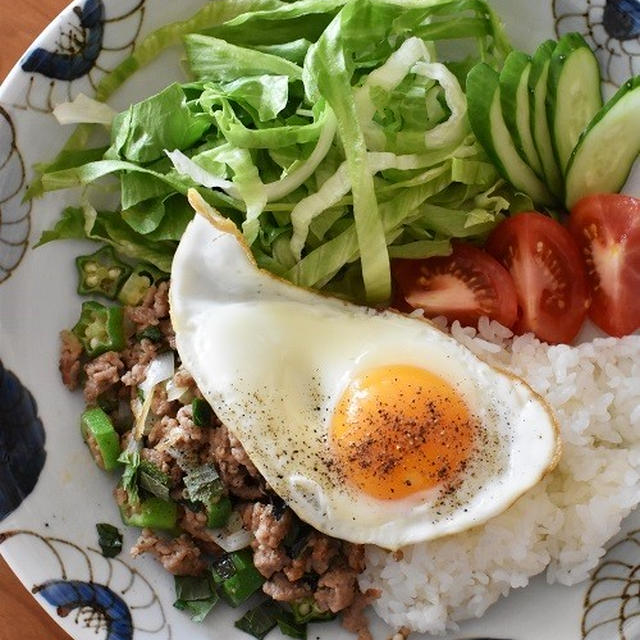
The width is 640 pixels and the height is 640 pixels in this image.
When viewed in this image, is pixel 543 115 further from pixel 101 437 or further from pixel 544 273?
pixel 101 437

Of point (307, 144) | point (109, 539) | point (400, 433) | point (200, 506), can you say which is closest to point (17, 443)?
point (109, 539)

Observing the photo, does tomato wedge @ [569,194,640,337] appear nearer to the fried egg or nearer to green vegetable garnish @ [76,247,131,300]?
the fried egg

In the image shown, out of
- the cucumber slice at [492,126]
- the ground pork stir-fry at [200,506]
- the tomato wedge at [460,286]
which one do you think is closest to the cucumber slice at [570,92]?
the cucumber slice at [492,126]

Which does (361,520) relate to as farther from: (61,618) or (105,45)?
(105,45)

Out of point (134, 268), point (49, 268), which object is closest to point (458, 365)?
point (134, 268)

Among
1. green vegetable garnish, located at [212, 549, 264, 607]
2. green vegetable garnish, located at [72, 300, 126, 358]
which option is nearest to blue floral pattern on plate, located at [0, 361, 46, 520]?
green vegetable garnish, located at [72, 300, 126, 358]

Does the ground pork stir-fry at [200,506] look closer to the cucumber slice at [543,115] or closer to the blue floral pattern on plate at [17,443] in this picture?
the blue floral pattern on plate at [17,443]
